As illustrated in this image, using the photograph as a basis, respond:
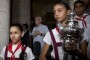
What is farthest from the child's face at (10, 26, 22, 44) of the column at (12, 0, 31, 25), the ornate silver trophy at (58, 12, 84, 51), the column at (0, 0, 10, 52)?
the column at (12, 0, 31, 25)

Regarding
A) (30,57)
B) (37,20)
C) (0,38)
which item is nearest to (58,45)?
(30,57)

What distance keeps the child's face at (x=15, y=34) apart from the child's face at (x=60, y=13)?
0.79 metres

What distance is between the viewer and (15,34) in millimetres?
3033

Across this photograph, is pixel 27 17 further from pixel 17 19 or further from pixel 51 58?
pixel 51 58

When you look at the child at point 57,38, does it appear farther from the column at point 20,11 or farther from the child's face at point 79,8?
the column at point 20,11

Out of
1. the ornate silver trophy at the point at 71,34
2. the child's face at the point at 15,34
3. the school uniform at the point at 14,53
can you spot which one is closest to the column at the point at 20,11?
the child's face at the point at 15,34

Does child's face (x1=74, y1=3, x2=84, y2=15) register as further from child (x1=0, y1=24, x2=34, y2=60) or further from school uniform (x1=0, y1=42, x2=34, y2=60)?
school uniform (x1=0, y1=42, x2=34, y2=60)

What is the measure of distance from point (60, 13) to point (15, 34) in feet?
2.78

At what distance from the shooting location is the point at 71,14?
74.1 inches

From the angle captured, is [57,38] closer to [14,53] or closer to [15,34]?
[14,53]

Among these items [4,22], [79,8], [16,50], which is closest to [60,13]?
[16,50]

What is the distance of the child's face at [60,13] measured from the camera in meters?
2.35

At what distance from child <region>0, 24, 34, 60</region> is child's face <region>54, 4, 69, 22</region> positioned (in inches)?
24.5

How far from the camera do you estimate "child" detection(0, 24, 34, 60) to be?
111 inches
